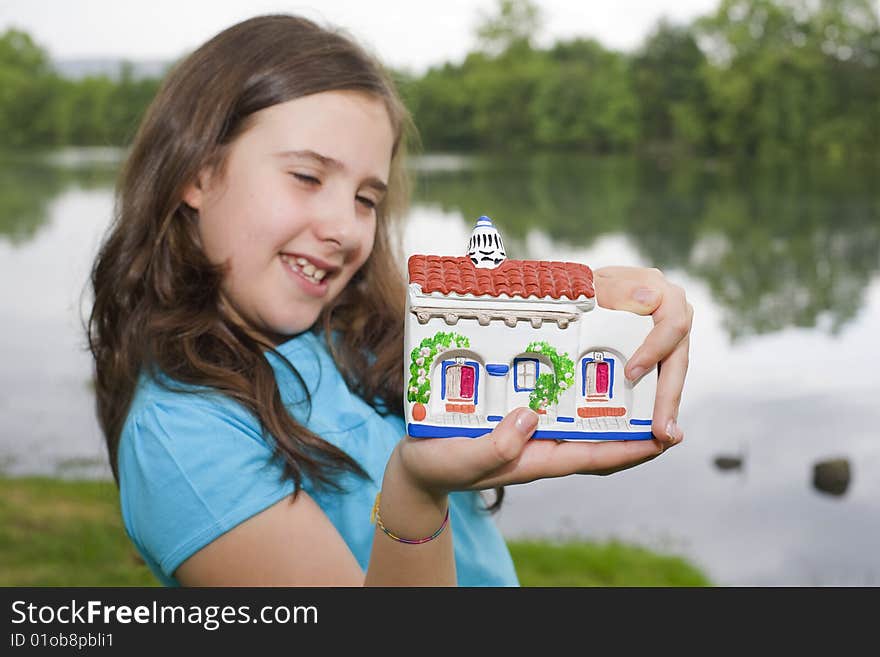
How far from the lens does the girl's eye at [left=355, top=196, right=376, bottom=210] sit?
78.0 inches

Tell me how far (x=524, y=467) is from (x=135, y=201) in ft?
4.19

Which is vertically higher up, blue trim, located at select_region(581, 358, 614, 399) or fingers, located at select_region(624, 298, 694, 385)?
fingers, located at select_region(624, 298, 694, 385)

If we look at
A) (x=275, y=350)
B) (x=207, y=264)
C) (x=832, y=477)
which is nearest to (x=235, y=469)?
(x=275, y=350)

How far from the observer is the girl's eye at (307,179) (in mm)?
1858

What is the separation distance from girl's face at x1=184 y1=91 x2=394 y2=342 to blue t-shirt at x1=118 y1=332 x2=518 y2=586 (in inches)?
7.8

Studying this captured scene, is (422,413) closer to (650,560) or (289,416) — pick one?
(289,416)

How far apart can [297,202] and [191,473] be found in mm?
615

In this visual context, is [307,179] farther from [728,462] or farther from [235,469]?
[728,462]

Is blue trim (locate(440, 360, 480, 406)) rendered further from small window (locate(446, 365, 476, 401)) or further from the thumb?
the thumb

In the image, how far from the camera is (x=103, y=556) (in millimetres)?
5285

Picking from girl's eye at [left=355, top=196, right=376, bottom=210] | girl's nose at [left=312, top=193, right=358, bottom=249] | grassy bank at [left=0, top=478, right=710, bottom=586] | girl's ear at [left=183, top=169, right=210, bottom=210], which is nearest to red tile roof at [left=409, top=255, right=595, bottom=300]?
girl's nose at [left=312, top=193, right=358, bottom=249]

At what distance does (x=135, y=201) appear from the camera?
7.12 feet

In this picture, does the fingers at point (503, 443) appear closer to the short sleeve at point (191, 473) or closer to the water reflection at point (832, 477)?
the short sleeve at point (191, 473)

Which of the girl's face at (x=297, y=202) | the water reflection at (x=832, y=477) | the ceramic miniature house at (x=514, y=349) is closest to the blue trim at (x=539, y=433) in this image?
the ceramic miniature house at (x=514, y=349)
